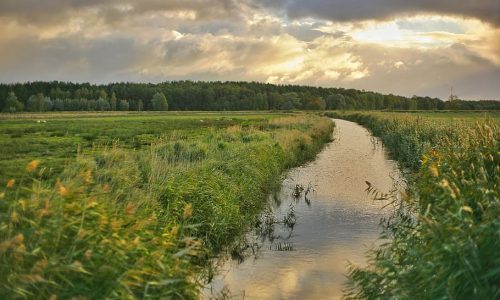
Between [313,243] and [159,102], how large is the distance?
15411 cm

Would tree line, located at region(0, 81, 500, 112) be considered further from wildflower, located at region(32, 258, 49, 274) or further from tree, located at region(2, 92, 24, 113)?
wildflower, located at region(32, 258, 49, 274)

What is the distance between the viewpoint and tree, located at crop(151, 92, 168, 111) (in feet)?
535

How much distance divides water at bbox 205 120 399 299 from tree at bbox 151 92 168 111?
14247 cm

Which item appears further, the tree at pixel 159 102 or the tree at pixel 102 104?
the tree at pixel 159 102

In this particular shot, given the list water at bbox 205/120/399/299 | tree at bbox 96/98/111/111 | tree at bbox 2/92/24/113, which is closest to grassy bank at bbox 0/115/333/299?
water at bbox 205/120/399/299

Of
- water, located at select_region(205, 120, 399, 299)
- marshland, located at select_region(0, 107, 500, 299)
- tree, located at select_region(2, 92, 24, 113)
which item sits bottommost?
water, located at select_region(205, 120, 399, 299)

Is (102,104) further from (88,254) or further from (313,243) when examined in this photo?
(88,254)

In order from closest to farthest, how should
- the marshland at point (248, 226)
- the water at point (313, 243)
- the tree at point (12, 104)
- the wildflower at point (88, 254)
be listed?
the wildflower at point (88, 254), the marshland at point (248, 226), the water at point (313, 243), the tree at point (12, 104)

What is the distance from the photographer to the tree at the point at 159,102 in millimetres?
163113

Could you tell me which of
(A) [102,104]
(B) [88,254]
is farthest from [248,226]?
(A) [102,104]

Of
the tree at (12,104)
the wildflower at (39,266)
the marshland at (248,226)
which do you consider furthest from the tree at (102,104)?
the wildflower at (39,266)

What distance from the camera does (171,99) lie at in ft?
579

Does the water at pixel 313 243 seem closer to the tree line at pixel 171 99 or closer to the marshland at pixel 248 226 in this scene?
the marshland at pixel 248 226

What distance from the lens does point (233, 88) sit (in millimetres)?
180375
